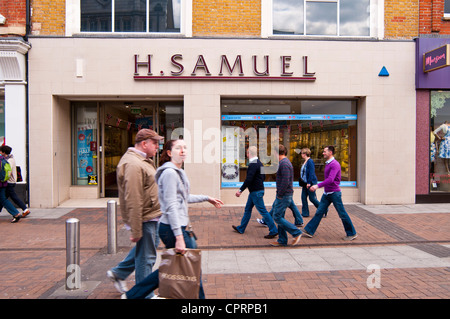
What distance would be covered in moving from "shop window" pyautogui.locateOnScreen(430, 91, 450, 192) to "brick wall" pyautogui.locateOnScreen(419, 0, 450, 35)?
74.8 inches

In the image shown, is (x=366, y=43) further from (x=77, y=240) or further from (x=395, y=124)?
(x=77, y=240)

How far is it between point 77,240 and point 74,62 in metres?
7.27

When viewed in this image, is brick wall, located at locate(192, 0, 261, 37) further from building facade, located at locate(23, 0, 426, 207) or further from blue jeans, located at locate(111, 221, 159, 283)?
blue jeans, located at locate(111, 221, 159, 283)

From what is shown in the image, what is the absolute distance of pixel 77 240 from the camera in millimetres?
4539

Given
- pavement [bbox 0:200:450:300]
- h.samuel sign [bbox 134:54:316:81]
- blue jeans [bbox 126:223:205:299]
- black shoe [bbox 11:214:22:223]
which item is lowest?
pavement [bbox 0:200:450:300]

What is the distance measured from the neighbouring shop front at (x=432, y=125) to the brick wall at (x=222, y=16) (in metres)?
5.31

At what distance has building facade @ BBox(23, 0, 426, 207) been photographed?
1016cm

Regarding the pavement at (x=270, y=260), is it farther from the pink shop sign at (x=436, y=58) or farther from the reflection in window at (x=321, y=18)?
the reflection in window at (x=321, y=18)

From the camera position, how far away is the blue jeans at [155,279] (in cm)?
339

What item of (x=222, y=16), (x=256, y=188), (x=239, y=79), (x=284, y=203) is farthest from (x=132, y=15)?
(x=284, y=203)

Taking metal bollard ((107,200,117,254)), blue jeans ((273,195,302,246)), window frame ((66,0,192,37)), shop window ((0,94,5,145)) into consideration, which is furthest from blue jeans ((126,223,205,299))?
shop window ((0,94,5,145))

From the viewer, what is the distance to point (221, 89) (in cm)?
1037

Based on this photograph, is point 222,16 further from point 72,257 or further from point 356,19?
point 72,257

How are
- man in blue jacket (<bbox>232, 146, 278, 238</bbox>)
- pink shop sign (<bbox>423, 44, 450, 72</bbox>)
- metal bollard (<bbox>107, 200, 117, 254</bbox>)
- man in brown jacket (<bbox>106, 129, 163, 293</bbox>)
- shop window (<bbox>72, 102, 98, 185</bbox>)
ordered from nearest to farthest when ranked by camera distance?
man in brown jacket (<bbox>106, 129, 163, 293</bbox>)
metal bollard (<bbox>107, 200, 117, 254</bbox>)
man in blue jacket (<bbox>232, 146, 278, 238</bbox>)
pink shop sign (<bbox>423, 44, 450, 72</bbox>)
shop window (<bbox>72, 102, 98, 185</bbox>)
